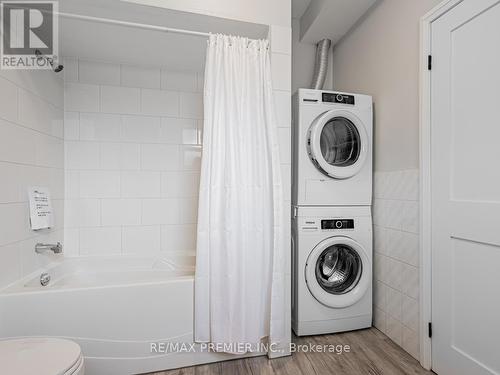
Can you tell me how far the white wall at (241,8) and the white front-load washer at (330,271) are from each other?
1.29 metres

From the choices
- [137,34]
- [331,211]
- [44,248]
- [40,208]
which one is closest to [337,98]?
[331,211]

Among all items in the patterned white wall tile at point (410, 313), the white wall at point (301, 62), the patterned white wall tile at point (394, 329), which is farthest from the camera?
the white wall at point (301, 62)

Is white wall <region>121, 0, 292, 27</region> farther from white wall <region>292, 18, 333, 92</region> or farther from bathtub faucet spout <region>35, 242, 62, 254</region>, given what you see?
bathtub faucet spout <region>35, 242, 62, 254</region>

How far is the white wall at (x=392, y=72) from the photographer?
68.4 inches

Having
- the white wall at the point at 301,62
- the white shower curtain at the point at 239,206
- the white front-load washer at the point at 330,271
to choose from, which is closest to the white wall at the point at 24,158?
the white shower curtain at the point at 239,206

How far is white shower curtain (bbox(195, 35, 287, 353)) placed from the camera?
160cm

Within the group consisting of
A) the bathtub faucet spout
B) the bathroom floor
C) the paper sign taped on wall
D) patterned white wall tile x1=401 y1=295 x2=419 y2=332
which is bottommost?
the bathroom floor

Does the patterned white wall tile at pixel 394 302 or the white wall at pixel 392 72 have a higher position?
the white wall at pixel 392 72

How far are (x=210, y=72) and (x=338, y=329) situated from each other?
2010mm

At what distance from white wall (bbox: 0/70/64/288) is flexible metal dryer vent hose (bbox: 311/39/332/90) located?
2.17m

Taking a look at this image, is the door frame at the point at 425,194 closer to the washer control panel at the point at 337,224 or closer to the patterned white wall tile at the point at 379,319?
the patterned white wall tile at the point at 379,319

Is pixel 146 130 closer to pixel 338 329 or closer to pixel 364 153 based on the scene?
pixel 364 153

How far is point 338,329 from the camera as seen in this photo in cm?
200

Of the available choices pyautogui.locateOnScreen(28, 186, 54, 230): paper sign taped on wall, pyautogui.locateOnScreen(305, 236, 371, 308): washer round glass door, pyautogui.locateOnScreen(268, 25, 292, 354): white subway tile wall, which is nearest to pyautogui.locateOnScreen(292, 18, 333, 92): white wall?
pyautogui.locateOnScreen(268, 25, 292, 354): white subway tile wall
